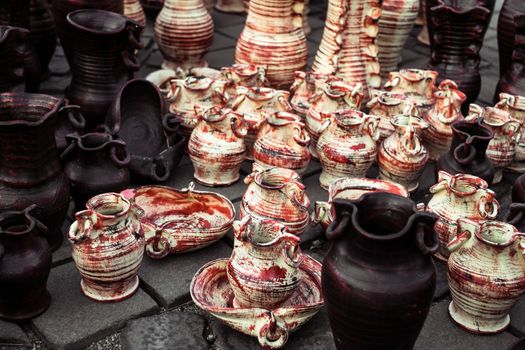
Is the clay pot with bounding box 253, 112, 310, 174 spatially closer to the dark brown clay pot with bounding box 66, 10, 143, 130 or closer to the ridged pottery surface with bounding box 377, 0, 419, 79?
the dark brown clay pot with bounding box 66, 10, 143, 130

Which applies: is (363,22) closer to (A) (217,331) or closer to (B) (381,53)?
(B) (381,53)

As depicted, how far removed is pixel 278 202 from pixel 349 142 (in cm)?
84

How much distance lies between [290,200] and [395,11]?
2.69m

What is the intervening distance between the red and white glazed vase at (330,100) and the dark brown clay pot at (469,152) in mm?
679

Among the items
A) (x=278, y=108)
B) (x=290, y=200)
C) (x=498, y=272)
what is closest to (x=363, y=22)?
(x=278, y=108)

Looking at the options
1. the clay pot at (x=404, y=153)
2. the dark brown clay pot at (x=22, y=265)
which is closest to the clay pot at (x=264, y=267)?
the dark brown clay pot at (x=22, y=265)

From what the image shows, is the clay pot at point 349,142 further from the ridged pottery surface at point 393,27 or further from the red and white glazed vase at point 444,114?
the ridged pottery surface at point 393,27

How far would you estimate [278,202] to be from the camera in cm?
359

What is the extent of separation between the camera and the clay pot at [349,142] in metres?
4.21

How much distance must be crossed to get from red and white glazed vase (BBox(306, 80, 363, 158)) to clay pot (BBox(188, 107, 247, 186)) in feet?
1.77

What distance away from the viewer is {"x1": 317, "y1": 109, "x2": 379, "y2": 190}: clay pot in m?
4.21

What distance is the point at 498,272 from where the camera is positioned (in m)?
3.17

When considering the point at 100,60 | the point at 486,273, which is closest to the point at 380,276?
the point at 486,273

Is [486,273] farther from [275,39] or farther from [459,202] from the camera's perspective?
[275,39]
